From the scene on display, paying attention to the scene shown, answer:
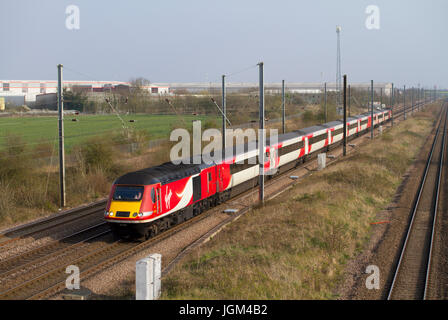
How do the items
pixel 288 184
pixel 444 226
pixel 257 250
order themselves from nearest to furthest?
pixel 257 250, pixel 444 226, pixel 288 184

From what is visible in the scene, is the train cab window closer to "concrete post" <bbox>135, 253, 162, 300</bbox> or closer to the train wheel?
the train wheel

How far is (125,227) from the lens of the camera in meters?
16.7

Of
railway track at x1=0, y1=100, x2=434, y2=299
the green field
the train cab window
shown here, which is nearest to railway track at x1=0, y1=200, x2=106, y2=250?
railway track at x1=0, y1=100, x2=434, y2=299

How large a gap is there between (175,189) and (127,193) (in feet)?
7.38

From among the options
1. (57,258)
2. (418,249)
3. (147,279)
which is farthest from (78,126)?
(147,279)

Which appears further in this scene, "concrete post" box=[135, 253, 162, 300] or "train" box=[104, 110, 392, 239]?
"train" box=[104, 110, 392, 239]

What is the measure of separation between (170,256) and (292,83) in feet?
556

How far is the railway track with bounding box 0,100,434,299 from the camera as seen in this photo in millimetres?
13250

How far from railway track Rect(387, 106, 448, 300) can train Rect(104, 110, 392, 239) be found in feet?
28.0

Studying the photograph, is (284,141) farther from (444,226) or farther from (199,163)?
(444,226)

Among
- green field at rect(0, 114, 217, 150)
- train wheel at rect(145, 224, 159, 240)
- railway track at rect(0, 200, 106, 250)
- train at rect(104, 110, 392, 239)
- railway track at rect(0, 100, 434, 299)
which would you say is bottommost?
railway track at rect(0, 100, 434, 299)

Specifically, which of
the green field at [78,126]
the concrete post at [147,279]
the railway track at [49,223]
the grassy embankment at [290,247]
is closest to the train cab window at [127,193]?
the grassy embankment at [290,247]

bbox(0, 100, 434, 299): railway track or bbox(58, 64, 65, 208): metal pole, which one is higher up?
bbox(58, 64, 65, 208): metal pole
